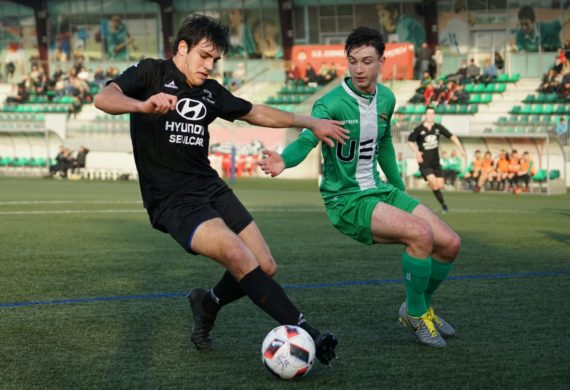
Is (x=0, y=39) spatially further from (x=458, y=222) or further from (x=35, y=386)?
(x=35, y=386)

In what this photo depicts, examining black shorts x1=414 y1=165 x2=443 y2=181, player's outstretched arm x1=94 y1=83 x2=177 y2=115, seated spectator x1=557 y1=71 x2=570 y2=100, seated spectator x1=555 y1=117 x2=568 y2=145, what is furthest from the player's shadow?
seated spectator x1=557 y1=71 x2=570 y2=100

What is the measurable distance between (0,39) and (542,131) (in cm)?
3173

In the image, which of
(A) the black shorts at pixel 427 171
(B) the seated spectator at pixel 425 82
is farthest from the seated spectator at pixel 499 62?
(A) the black shorts at pixel 427 171

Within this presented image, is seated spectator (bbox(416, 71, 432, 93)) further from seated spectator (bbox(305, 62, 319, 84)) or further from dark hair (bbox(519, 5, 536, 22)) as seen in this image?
dark hair (bbox(519, 5, 536, 22))

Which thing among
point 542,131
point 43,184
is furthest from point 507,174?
point 43,184

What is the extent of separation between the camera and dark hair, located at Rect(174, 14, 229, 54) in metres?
6.05

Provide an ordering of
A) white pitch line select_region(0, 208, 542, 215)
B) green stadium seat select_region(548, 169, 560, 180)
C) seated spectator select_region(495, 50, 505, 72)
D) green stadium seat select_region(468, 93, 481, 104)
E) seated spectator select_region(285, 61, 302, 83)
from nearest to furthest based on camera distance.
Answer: white pitch line select_region(0, 208, 542, 215)
green stadium seat select_region(548, 169, 560, 180)
green stadium seat select_region(468, 93, 481, 104)
seated spectator select_region(495, 50, 505, 72)
seated spectator select_region(285, 61, 302, 83)

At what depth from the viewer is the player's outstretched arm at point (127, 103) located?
215 inches

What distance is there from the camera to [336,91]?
706 cm

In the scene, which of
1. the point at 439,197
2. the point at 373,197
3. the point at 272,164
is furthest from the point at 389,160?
the point at 439,197

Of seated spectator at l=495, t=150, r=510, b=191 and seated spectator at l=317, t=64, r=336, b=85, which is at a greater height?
seated spectator at l=317, t=64, r=336, b=85

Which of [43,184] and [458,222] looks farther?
[43,184]

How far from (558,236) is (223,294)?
356 inches

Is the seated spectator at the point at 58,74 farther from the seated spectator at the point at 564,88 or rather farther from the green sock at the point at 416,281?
the green sock at the point at 416,281
